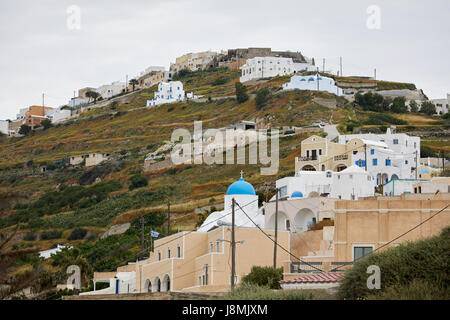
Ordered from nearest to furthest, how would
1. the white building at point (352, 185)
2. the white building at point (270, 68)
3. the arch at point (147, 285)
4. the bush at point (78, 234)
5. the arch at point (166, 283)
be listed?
the arch at point (166, 283)
the arch at point (147, 285)
the white building at point (352, 185)
the bush at point (78, 234)
the white building at point (270, 68)

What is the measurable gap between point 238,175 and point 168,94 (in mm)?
60326

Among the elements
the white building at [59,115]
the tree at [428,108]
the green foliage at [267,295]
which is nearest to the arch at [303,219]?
the green foliage at [267,295]

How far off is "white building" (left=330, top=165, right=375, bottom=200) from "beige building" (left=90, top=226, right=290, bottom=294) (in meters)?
12.3

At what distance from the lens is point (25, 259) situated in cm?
1572

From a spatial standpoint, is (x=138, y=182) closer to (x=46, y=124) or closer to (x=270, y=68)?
(x=270, y=68)

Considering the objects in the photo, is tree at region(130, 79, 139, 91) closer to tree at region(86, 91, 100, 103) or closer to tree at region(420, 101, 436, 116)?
tree at region(86, 91, 100, 103)

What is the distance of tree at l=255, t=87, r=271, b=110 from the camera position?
4766 inches

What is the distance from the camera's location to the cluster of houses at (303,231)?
36.6 m

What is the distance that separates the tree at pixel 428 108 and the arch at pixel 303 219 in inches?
2814

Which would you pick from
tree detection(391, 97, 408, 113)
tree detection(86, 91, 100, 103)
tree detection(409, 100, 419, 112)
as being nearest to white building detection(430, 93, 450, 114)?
tree detection(409, 100, 419, 112)

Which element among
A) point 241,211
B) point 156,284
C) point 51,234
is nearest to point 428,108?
point 51,234

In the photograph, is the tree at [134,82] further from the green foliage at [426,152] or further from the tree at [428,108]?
the green foliage at [426,152]

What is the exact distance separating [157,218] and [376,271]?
55013mm

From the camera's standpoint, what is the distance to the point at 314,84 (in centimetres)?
11981
